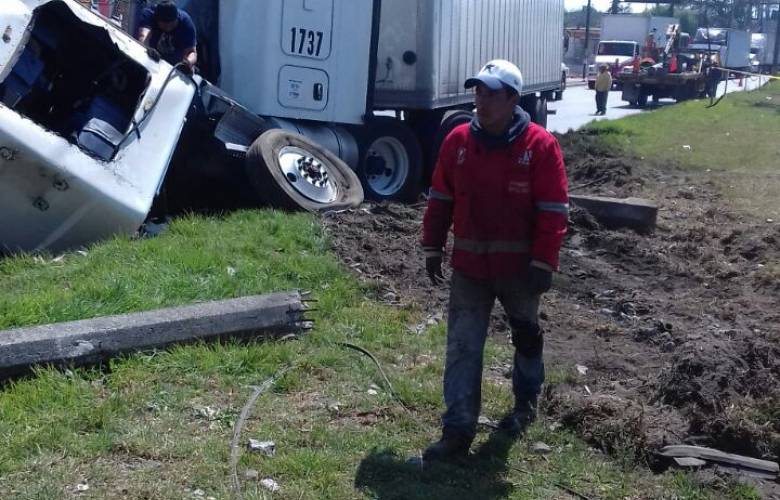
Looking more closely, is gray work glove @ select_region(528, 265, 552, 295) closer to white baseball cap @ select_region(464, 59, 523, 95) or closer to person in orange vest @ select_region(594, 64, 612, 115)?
white baseball cap @ select_region(464, 59, 523, 95)

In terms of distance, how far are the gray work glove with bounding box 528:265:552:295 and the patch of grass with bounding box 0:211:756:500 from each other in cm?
80

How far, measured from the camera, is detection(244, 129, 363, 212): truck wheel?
31.1ft

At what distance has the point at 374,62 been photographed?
11945mm

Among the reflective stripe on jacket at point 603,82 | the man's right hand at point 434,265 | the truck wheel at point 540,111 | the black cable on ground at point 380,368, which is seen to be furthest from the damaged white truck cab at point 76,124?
the reflective stripe on jacket at point 603,82

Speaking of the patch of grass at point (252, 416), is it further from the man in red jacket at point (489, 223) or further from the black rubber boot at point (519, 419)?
the man in red jacket at point (489, 223)

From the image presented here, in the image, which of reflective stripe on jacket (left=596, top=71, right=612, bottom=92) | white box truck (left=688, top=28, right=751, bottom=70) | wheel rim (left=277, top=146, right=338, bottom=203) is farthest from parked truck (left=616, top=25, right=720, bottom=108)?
wheel rim (left=277, top=146, right=338, bottom=203)

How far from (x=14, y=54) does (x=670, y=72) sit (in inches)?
1355

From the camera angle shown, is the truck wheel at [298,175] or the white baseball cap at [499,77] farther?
the truck wheel at [298,175]

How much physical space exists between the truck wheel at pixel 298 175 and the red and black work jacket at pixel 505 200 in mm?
4591

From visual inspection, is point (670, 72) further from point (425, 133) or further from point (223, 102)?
point (223, 102)

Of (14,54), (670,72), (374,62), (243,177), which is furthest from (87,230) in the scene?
(670,72)

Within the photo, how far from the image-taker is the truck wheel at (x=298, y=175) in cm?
947

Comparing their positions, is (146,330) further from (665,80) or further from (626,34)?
(626,34)

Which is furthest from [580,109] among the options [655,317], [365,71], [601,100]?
[655,317]
